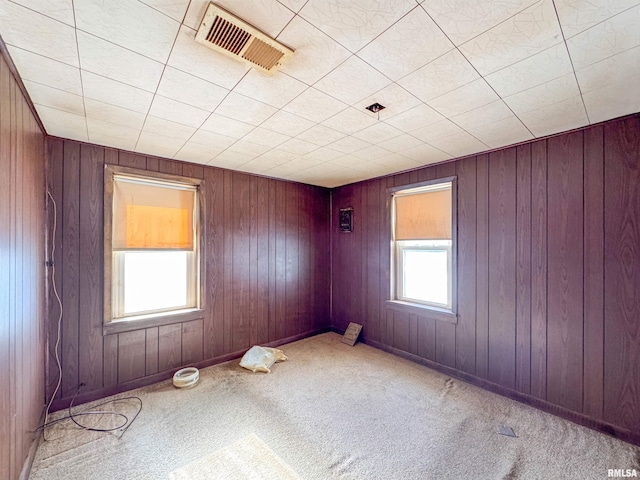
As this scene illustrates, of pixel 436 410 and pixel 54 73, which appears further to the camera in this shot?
pixel 436 410

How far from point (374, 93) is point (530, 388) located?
292cm

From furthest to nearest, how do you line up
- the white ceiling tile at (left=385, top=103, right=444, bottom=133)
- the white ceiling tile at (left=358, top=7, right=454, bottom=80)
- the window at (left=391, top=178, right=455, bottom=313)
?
the window at (left=391, top=178, right=455, bottom=313) → the white ceiling tile at (left=385, top=103, right=444, bottom=133) → the white ceiling tile at (left=358, top=7, right=454, bottom=80)

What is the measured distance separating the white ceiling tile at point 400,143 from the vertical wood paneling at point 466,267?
2.64 ft

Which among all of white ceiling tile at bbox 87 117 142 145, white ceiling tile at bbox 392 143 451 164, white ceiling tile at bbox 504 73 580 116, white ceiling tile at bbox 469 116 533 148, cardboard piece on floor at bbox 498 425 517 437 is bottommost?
cardboard piece on floor at bbox 498 425 517 437

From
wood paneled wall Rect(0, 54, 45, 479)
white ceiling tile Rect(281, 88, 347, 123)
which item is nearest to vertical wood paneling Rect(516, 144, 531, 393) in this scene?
white ceiling tile Rect(281, 88, 347, 123)

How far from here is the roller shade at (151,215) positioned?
2.88 meters

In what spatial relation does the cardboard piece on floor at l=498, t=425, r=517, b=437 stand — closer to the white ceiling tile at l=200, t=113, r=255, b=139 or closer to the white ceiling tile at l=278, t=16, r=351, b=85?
the white ceiling tile at l=278, t=16, r=351, b=85

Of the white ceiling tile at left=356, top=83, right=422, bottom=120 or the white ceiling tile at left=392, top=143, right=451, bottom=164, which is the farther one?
the white ceiling tile at left=392, top=143, right=451, bottom=164

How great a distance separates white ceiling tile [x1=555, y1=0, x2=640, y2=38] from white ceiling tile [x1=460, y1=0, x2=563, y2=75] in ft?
0.09

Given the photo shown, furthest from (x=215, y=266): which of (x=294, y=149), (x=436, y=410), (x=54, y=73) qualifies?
(x=436, y=410)

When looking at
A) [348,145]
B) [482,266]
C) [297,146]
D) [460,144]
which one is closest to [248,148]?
[297,146]

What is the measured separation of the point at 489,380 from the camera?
9.45ft

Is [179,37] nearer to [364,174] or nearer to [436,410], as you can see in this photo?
[364,174]

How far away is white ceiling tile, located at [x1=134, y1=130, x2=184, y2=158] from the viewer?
252cm
